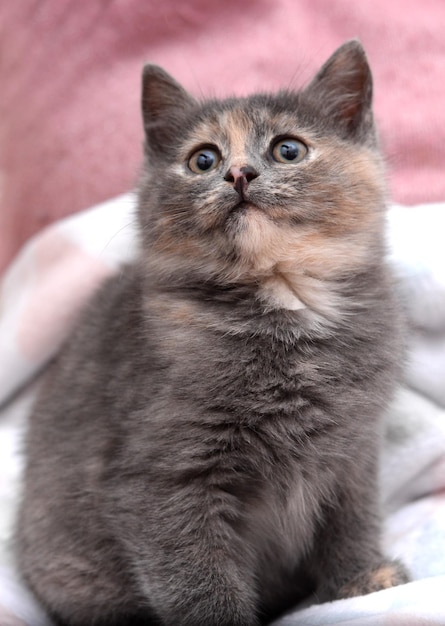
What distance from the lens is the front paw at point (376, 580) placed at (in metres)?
1.30

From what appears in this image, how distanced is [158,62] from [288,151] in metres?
0.90

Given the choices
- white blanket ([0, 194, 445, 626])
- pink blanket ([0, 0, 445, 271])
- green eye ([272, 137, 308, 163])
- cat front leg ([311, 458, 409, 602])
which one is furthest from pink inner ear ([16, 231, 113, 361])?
cat front leg ([311, 458, 409, 602])

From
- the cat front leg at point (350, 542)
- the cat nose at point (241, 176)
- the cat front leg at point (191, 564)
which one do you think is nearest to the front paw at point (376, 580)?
the cat front leg at point (350, 542)

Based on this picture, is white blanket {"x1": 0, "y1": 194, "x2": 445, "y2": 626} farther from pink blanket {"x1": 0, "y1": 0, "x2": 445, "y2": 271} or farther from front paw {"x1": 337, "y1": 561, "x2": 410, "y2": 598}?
pink blanket {"x1": 0, "y1": 0, "x2": 445, "y2": 271}

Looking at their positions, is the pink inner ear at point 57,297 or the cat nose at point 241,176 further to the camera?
the pink inner ear at point 57,297

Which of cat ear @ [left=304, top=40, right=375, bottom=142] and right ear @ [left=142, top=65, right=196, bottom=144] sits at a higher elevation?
right ear @ [left=142, top=65, right=196, bottom=144]

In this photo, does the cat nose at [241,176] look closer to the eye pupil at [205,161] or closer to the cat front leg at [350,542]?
the eye pupil at [205,161]

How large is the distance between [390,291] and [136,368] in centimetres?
50

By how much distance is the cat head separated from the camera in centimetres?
120

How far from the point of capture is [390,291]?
137 centimetres

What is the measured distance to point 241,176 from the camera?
46.7 inches

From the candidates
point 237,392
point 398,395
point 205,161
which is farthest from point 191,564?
point 205,161

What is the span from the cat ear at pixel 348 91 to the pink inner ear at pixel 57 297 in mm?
720

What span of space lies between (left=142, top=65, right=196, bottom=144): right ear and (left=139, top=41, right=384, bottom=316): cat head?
0.04 meters
